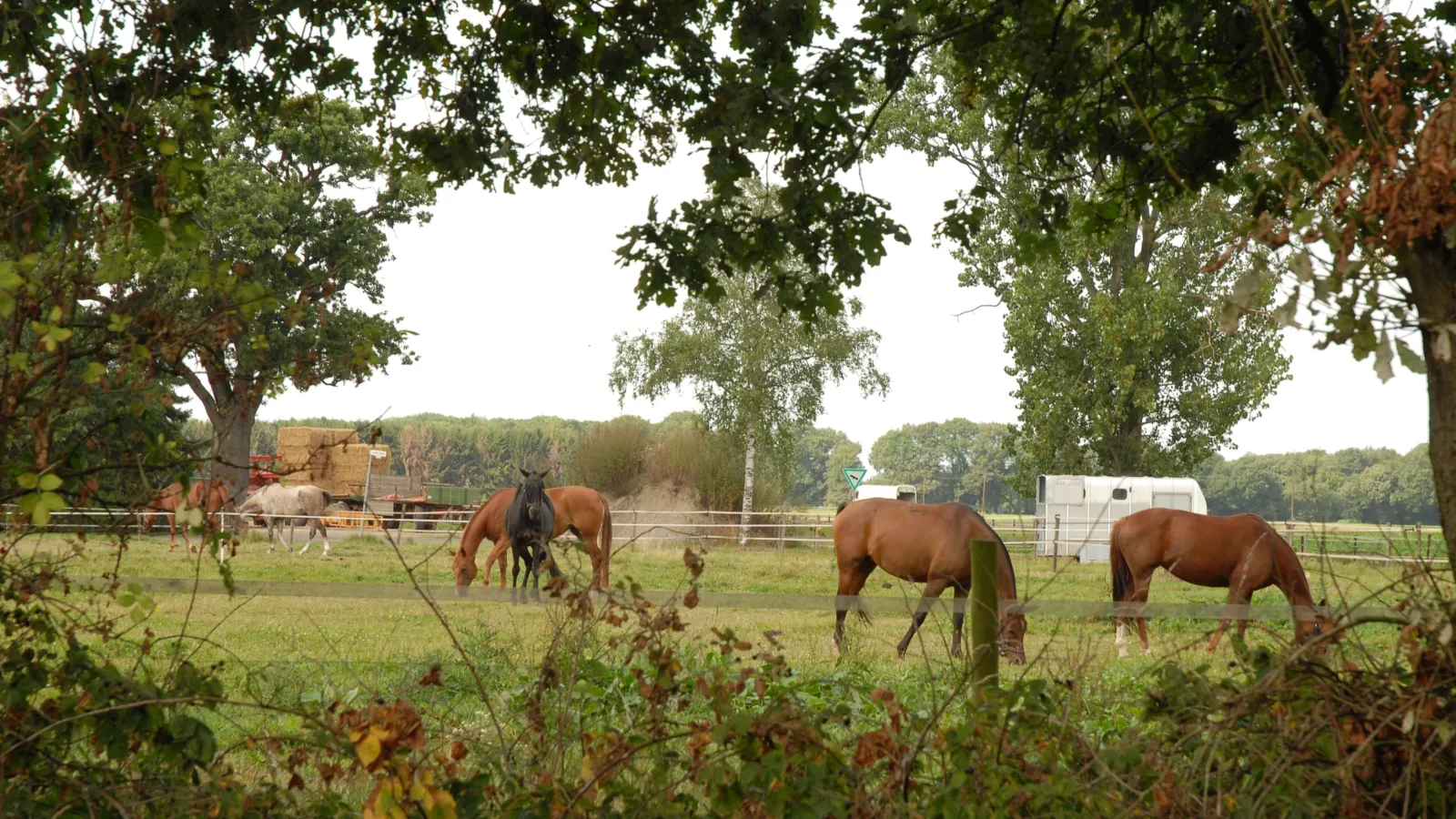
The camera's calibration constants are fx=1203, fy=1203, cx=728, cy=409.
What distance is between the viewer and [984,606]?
390 centimetres

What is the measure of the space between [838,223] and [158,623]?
20.0 feet

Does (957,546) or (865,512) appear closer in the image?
(957,546)

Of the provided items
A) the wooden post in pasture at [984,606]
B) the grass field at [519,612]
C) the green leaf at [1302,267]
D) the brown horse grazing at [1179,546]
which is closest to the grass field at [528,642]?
the grass field at [519,612]

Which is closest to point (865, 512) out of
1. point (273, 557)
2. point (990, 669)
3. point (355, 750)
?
point (990, 669)

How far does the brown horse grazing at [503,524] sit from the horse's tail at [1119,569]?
4578 millimetres

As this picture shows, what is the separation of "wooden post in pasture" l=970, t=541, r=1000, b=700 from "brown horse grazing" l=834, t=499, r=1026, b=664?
520cm

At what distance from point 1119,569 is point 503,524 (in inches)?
279

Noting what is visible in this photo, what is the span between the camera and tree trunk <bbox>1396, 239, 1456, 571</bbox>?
2.98 metres

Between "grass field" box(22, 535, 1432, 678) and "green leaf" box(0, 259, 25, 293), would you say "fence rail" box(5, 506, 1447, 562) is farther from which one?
"green leaf" box(0, 259, 25, 293)

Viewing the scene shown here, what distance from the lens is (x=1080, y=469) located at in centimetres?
2844

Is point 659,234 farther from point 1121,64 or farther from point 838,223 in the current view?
point 1121,64

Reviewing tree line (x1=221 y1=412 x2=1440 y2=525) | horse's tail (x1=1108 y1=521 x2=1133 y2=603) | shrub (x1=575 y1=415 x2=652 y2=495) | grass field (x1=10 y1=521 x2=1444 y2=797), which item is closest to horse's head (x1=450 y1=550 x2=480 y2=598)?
grass field (x1=10 y1=521 x2=1444 y2=797)

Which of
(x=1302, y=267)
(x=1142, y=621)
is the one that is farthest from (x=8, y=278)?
(x=1142, y=621)

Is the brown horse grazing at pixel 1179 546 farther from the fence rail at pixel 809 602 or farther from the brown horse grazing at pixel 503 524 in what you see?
the fence rail at pixel 809 602
